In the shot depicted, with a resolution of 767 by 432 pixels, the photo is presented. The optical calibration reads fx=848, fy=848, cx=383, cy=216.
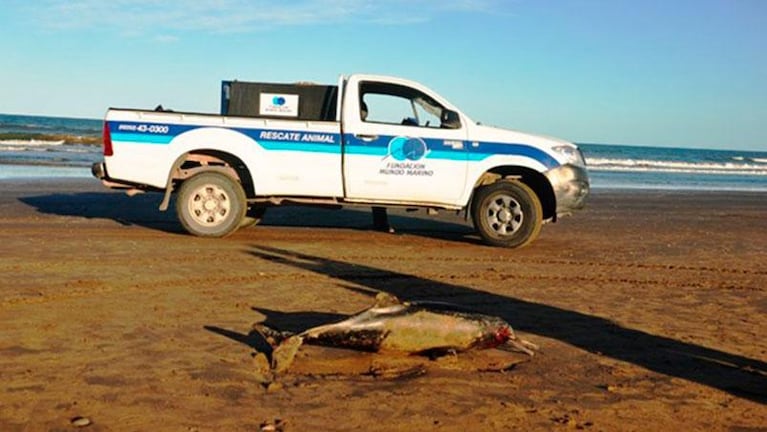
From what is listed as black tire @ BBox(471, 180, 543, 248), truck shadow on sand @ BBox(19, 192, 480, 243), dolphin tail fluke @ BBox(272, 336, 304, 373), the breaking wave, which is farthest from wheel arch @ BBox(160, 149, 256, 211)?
the breaking wave

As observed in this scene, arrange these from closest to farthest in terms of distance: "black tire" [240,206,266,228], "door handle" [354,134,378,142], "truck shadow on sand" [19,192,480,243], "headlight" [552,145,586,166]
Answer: "door handle" [354,134,378,142]
"headlight" [552,145,586,166]
"black tire" [240,206,266,228]
"truck shadow on sand" [19,192,480,243]

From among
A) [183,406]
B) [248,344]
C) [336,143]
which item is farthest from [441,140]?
[183,406]

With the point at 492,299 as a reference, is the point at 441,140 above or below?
above

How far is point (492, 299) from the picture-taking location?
279 inches

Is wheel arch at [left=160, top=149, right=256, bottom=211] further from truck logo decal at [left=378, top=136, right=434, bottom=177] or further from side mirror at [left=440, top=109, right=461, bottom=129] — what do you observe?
side mirror at [left=440, top=109, right=461, bottom=129]

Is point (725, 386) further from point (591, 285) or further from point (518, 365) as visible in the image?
point (591, 285)

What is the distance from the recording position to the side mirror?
10.2m

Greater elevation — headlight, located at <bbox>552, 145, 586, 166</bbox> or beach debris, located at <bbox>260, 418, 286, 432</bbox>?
headlight, located at <bbox>552, 145, 586, 166</bbox>

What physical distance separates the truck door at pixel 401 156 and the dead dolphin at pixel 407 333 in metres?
5.05

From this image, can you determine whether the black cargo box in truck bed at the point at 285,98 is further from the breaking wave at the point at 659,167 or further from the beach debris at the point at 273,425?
the breaking wave at the point at 659,167

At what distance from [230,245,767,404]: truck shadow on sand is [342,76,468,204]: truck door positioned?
1.96m

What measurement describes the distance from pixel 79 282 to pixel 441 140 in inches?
182

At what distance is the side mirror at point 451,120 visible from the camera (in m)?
10.2

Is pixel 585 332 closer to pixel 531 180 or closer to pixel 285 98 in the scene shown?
pixel 531 180
